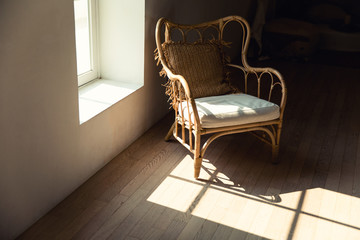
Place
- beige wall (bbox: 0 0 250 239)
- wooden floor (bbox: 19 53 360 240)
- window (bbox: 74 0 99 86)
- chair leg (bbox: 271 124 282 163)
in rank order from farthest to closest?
chair leg (bbox: 271 124 282 163), window (bbox: 74 0 99 86), wooden floor (bbox: 19 53 360 240), beige wall (bbox: 0 0 250 239)

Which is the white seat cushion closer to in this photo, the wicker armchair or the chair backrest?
the wicker armchair

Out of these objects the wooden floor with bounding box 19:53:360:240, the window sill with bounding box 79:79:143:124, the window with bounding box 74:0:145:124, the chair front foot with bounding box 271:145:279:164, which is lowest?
the wooden floor with bounding box 19:53:360:240

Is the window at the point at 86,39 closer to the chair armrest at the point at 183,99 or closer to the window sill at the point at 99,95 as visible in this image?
the window sill at the point at 99,95

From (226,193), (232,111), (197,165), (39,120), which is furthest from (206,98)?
(39,120)

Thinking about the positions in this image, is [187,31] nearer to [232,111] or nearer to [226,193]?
[232,111]

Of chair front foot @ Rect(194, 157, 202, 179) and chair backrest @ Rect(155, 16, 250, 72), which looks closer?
chair front foot @ Rect(194, 157, 202, 179)

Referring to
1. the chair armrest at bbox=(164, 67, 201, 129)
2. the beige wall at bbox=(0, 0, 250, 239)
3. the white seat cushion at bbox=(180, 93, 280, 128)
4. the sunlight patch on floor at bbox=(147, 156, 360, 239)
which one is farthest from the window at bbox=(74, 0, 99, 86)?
the sunlight patch on floor at bbox=(147, 156, 360, 239)

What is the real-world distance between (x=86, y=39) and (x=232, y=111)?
43.1 inches

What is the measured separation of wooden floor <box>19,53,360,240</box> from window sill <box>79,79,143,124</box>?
0.40m

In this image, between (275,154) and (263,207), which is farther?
(275,154)

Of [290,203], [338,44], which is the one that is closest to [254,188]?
[290,203]

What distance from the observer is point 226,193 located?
8.64 feet

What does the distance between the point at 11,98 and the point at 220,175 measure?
56.1 inches

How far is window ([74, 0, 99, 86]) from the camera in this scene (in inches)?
112
